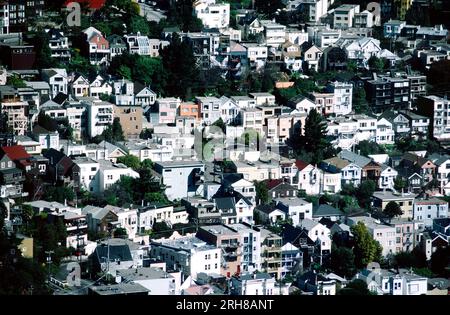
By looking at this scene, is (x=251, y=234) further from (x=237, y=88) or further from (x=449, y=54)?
(x=449, y=54)

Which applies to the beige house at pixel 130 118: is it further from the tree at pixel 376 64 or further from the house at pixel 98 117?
the tree at pixel 376 64

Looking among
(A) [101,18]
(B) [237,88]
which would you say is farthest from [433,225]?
(A) [101,18]

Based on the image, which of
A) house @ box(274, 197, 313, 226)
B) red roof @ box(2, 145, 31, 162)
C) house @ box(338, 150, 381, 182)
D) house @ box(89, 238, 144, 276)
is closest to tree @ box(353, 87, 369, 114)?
house @ box(338, 150, 381, 182)

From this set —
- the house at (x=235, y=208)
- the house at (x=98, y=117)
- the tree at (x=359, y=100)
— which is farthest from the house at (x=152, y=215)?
the tree at (x=359, y=100)

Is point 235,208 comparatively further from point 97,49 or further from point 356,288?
point 97,49

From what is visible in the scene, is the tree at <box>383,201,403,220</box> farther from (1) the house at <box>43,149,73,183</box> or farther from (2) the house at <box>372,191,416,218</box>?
(1) the house at <box>43,149,73,183</box>

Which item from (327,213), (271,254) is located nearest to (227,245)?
(271,254)

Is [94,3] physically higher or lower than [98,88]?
higher
